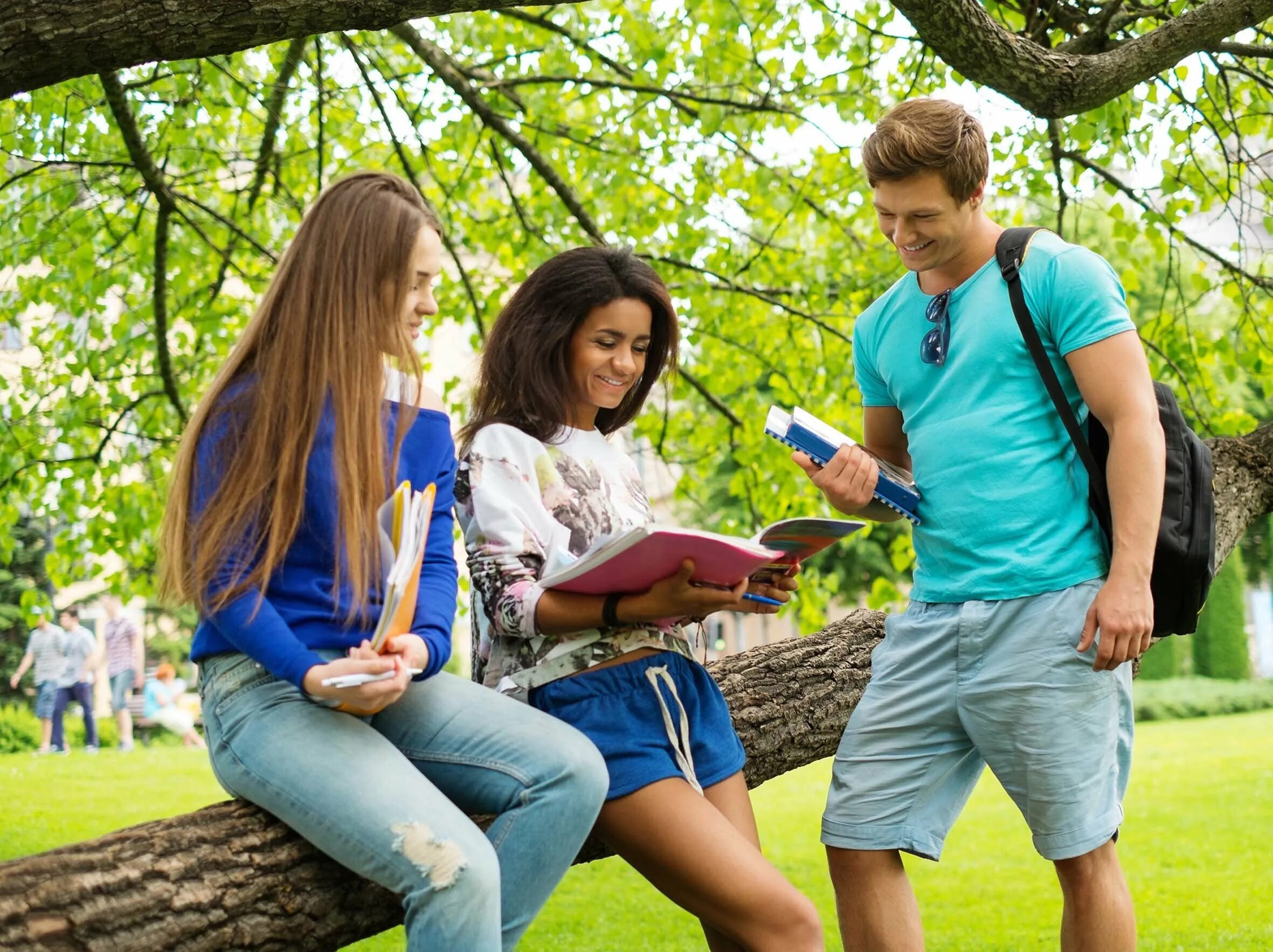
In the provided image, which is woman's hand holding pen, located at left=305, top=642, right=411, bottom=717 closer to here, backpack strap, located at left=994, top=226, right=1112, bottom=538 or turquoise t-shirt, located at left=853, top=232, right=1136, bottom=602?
turquoise t-shirt, located at left=853, top=232, right=1136, bottom=602

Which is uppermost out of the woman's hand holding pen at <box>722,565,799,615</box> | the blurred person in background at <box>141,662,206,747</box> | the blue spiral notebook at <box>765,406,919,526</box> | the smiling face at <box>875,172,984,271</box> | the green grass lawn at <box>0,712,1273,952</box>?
the smiling face at <box>875,172,984,271</box>

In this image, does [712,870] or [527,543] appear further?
[527,543]

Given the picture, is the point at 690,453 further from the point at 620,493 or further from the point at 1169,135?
the point at 620,493

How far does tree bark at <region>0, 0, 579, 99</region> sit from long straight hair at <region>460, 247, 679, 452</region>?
534 millimetres

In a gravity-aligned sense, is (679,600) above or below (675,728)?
above

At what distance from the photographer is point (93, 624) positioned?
70.3 feet

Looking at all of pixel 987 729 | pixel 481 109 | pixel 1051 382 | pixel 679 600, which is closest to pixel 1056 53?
pixel 1051 382

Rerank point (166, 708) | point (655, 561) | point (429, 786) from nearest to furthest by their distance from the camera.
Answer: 1. point (429, 786)
2. point (655, 561)
3. point (166, 708)

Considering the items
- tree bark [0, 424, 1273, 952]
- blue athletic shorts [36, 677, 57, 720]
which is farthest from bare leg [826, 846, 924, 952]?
blue athletic shorts [36, 677, 57, 720]

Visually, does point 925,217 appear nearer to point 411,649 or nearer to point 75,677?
point 411,649

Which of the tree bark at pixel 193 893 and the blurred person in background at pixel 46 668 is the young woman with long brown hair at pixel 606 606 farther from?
the blurred person in background at pixel 46 668

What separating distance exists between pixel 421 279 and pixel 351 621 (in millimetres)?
663

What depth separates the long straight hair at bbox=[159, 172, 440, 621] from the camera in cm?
214

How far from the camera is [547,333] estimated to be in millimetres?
2645
